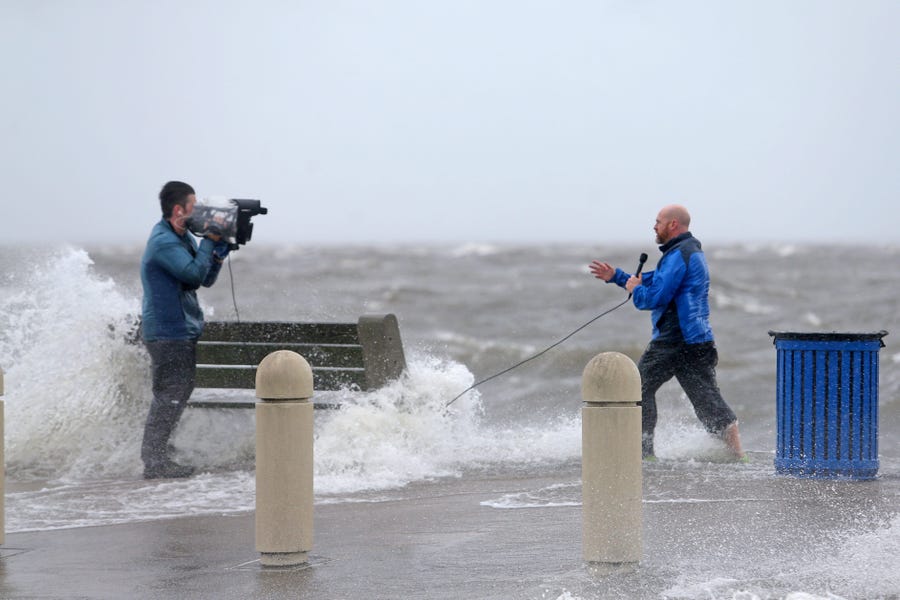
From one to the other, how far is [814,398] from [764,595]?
3.62 meters

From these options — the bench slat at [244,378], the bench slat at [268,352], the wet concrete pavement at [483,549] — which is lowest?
the wet concrete pavement at [483,549]

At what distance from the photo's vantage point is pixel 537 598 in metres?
5.61

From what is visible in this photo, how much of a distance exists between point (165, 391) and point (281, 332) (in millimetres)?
1225

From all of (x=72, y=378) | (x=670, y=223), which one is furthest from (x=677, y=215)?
(x=72, y=378)

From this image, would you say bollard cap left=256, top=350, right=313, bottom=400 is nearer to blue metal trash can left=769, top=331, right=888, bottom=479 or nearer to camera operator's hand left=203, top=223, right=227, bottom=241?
camera operator's hand left=203, top=223, right=227, bottom=241

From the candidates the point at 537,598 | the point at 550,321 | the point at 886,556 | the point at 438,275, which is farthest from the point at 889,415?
the point at 438,275

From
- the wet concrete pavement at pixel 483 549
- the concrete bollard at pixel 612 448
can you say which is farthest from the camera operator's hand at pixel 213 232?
the concrete bollard at pixel 612 448

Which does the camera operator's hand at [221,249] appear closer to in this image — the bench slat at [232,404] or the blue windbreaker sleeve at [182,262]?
the blue windbreaker sleeve at [182,262]

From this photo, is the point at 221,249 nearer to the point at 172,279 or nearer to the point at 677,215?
the point at 172,279

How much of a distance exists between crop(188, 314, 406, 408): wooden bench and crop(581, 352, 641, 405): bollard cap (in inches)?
173

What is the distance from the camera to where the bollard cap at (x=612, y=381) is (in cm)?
591

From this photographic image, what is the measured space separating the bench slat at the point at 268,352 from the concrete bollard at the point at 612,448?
4.67 metres

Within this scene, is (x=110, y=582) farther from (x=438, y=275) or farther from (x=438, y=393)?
(x=438, y=275)

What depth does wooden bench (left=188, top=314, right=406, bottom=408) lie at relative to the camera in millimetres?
10289
